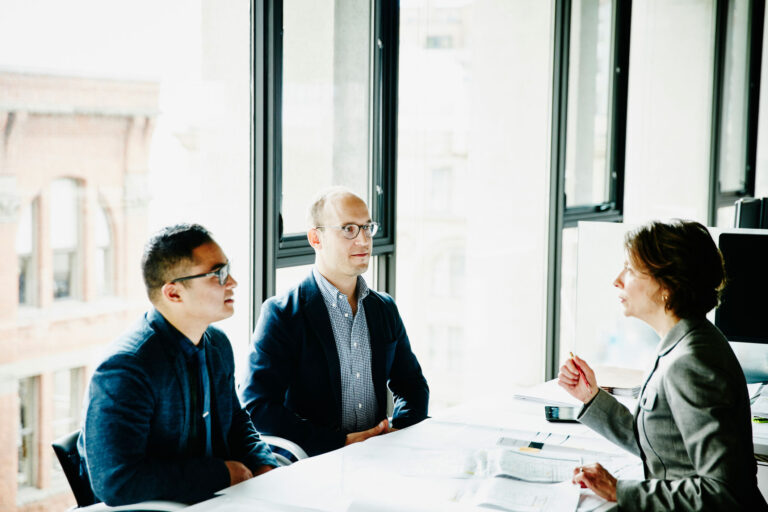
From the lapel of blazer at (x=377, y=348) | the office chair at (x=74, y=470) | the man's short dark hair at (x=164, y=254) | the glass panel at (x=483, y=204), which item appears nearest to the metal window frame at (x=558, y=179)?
the glass panel at (x=483, y=204)

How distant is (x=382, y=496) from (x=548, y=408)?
878mm

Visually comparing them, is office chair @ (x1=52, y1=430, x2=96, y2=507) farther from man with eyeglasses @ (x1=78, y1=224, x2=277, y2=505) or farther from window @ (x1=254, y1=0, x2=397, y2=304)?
window @ (x1=254, y1=0, x2=397, y2=304)

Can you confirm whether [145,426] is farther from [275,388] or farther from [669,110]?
[669,110]

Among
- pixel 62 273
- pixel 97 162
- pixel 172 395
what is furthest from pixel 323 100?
pixel 172 395

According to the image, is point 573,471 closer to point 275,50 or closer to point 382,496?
point 382,496

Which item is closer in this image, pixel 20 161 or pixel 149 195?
pixel 20 161

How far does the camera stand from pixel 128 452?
1.95 meters

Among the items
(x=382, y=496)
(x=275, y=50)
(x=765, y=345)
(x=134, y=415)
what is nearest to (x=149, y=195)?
(x=275, y=50)

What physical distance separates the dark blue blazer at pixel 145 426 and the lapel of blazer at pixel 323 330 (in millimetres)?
666

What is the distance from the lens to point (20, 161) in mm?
2365

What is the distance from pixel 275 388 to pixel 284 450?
0.22 metres

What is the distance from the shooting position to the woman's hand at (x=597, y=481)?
1.88 meters

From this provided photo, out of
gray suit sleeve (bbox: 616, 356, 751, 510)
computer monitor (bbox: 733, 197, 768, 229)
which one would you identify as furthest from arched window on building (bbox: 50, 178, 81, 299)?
computer monitor (bbox: 733, 197, 768, 229)

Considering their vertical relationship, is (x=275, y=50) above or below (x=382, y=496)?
above
